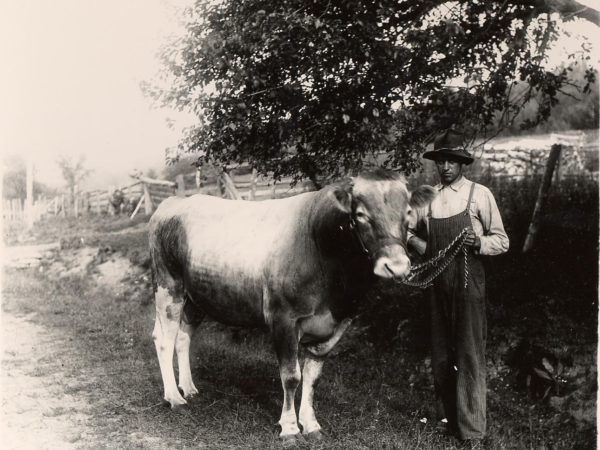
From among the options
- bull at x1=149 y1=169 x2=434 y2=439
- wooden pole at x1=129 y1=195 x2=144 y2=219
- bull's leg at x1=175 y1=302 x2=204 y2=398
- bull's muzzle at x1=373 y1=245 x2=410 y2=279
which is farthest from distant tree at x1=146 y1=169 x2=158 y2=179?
bull's muzzle at x1=373 y1=245 x2=410 y2=279

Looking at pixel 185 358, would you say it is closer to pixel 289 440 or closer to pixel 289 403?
pixel 289 403

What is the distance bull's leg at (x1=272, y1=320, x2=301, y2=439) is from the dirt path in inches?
68.8

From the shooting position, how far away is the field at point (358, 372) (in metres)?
5.09

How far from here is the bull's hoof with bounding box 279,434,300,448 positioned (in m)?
4.72

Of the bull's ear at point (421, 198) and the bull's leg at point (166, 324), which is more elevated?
the bull's ear at point (421, 198)

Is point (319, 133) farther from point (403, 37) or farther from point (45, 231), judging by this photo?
point (45, 231)

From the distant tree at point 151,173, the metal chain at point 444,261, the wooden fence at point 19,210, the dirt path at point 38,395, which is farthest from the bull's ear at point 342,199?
the distant tree at point 151,173

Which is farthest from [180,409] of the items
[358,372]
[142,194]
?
[142,194]

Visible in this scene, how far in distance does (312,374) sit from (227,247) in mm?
1365

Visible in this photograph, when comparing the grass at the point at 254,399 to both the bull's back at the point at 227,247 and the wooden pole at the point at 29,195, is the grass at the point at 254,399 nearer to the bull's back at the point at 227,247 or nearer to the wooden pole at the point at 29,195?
the bull's back at the point at 227,247

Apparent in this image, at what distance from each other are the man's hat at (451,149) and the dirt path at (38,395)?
12.5ft

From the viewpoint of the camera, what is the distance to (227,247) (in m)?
5.39

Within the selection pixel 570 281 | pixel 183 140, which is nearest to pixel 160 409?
pixel 183 140

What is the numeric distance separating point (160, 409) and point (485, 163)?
12247 millimetres
